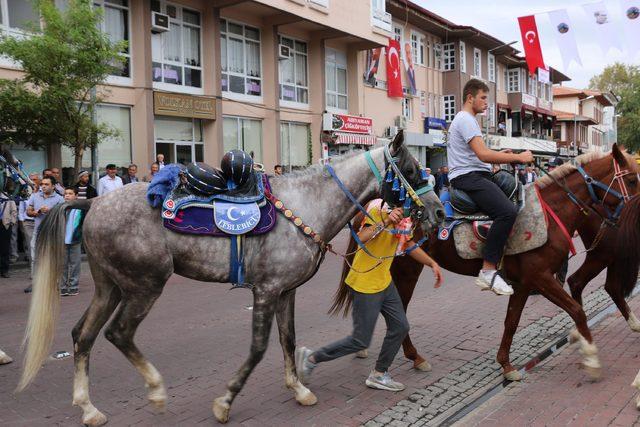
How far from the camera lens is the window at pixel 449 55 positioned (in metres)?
35.1

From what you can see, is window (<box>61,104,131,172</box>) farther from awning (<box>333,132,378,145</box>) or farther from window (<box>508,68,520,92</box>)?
window (<box>508,68,520,92</box>)

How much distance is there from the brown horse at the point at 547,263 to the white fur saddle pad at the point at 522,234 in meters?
0.08

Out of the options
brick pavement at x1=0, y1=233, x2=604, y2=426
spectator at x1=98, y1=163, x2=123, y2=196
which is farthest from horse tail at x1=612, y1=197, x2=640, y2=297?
spectator at x1=98, y1=163, x2=123, y2=196

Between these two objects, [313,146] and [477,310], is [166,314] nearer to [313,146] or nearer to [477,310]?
[477,310]

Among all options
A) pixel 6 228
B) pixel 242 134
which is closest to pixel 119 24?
pixel 242 134

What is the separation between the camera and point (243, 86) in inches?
851

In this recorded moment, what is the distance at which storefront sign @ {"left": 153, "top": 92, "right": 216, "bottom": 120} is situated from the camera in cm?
1786

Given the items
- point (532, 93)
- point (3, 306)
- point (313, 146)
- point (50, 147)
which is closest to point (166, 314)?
point (3, 306)

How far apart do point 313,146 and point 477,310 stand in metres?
17.2

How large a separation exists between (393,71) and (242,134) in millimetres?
10478

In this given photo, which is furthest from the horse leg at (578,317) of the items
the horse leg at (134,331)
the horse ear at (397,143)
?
the horse leg at (134,331)

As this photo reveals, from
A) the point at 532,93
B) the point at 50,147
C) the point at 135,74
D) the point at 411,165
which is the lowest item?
the point at 411,165

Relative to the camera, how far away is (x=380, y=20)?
84.9ft

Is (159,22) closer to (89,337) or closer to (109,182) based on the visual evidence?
(109,182)
